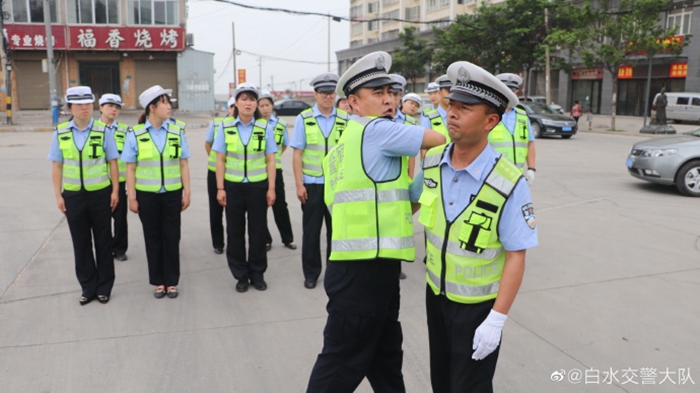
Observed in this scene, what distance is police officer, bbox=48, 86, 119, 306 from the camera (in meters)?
4.96

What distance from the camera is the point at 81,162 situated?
4.96 m

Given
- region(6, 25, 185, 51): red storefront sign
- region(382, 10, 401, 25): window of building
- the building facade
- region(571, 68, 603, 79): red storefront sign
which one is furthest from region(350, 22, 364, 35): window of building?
region(6, 25, 185, 51): red storefront sign

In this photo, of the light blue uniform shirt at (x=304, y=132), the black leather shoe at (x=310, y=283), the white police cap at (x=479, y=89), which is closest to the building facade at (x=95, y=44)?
the light blue uniform shirt at (x=304, y=132)

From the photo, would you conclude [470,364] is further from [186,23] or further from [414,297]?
[186,23]

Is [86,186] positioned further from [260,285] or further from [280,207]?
[280,207]

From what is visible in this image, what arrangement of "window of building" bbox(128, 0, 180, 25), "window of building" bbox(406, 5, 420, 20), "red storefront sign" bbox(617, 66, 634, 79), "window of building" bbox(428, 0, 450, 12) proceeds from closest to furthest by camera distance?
"window of building" bbox(128, 0, 180, 25) < "red storefront sign" bbox(617, 66, 634, 79) < "window of building" bbox(428, 0, 450, 12) < "window of building" bbox(406, 5, 420, 20)

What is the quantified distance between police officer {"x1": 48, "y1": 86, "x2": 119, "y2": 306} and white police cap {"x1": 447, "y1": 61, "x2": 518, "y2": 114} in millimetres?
3675

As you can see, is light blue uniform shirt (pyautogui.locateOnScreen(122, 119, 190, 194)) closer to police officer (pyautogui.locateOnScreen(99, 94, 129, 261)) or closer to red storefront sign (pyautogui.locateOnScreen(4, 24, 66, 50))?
police officer (pyautogui.locateOnScreen(99, 94, 129, 261))

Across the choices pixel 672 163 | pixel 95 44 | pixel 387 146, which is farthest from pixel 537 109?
pixel 95 44

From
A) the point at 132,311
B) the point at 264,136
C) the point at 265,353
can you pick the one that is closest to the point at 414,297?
the point at 265,353

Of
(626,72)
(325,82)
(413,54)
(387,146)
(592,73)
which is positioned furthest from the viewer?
(413,54)

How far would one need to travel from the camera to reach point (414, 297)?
5.16 m

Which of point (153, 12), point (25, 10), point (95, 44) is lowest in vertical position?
A: point (95, 44)

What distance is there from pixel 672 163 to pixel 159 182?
28.7ft
